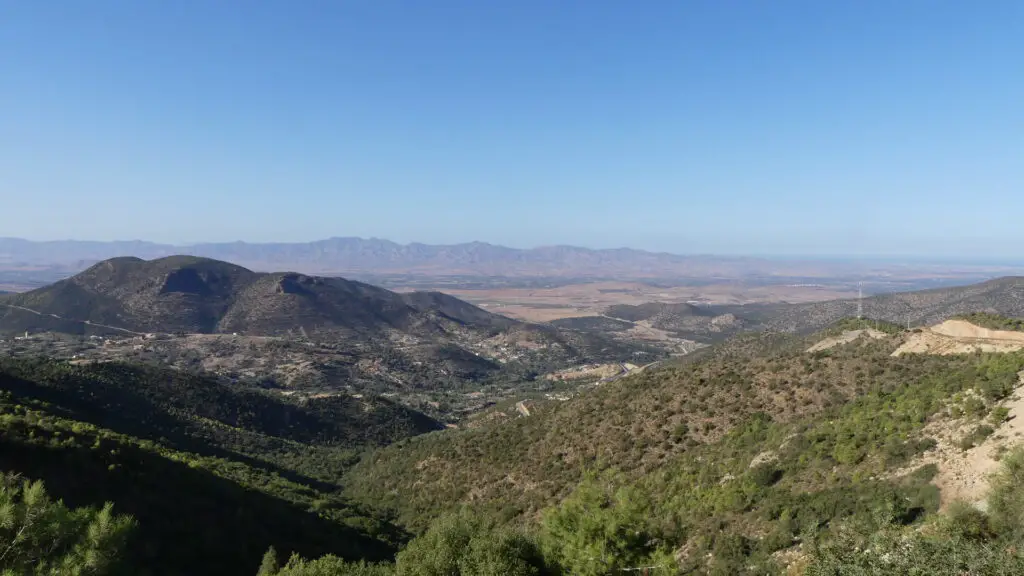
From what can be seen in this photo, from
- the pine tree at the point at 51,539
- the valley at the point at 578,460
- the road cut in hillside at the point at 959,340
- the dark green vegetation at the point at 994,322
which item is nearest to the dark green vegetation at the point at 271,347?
the valley at the point at 578,460

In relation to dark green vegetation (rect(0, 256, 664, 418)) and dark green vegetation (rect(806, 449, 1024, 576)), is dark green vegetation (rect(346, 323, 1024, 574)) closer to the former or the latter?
dark green vegetation (rect(806, 449, 1024, 576))

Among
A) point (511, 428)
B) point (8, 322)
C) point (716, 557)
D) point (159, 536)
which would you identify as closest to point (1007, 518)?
point (716, 557)

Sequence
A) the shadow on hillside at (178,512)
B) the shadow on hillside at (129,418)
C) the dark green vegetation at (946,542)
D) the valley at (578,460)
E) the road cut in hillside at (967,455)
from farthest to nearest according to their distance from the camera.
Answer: the shadow on hillside at (129,418) → the shadow on hillside at (178,512) → the valley at (578,460) → the road cut in hillside at (967,455) → the dark green vegetation at (946,542)

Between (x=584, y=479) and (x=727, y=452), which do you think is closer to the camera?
(x=727, y=452)

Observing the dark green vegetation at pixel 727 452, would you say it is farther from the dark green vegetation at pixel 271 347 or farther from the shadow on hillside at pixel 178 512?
the dark green vegetation at pixel 271 347

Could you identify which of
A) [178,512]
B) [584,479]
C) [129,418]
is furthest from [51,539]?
[129,418]

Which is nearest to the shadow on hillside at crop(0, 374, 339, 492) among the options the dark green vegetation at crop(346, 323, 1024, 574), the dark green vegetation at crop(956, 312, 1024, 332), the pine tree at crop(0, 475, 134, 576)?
the dark green vegetation at crop(346, 323, 1024, 574)

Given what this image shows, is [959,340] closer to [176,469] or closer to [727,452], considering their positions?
[727,452]
